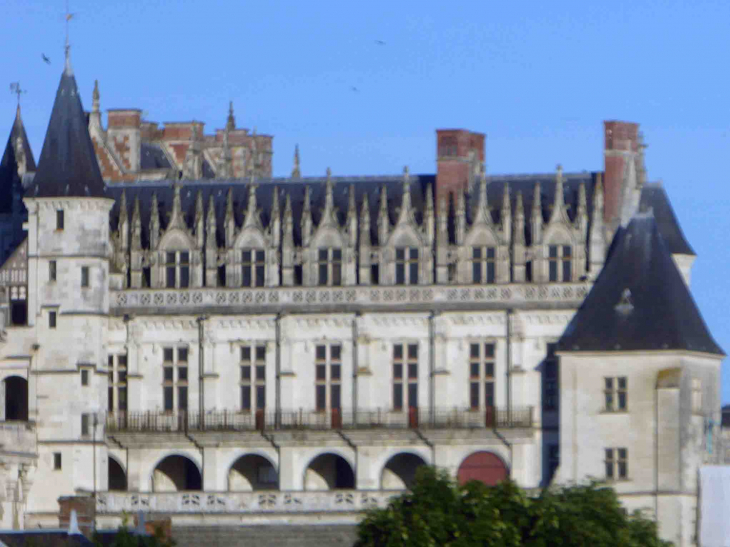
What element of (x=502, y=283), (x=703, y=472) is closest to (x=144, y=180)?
(x=502, y=283)

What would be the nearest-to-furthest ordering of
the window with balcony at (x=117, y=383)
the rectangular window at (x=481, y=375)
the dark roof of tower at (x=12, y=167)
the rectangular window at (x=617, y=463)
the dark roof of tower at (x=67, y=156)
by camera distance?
the rectangular window at (x=617, y=463) < the rectangular window at (x=481, y=375) < the dark roof of tower at (x=67, y=156) < the window with balcony at (x=117, y=383) < the dark roof of tower at (x=12, y=167)

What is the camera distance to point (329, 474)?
283 feet

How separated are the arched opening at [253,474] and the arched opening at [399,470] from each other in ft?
9.76

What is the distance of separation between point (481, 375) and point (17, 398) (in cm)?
1214

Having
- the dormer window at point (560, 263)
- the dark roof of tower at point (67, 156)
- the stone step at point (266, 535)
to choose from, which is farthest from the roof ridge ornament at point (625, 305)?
the dark roof of tower at point (67, 156)

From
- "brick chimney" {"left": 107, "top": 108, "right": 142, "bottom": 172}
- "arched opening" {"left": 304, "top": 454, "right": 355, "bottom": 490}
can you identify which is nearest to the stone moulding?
"arched opening" {"left": 304, "top": 454, "right": 355, "bottom": 490}

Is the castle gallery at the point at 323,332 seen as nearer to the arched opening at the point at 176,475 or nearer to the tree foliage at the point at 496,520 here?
the arched opening at the point at 176,475

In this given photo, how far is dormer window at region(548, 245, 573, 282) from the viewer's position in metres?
84.0

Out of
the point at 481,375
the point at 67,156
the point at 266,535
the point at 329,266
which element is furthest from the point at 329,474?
the point at 67,156

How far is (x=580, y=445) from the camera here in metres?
81.7

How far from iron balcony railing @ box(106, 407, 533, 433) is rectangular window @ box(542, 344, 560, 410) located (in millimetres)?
526

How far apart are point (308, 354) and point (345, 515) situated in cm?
508

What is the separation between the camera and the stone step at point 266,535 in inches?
3231

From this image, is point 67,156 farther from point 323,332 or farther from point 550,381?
point 550,381
